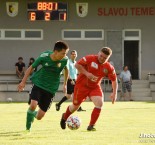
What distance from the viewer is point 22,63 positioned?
→ 110 feet

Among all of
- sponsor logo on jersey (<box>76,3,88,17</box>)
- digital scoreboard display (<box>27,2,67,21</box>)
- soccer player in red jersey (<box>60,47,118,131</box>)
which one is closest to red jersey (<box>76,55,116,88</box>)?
soccer player in red jersey (<box>60,47,118,131</box>)

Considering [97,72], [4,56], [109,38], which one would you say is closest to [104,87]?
[109,38]

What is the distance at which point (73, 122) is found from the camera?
40.8 feet

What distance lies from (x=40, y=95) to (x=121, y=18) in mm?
23682

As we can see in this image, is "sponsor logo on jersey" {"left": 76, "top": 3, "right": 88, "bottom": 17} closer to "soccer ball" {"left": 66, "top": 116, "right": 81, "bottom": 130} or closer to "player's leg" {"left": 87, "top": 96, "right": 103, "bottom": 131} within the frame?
"player's leg" {"left": 87, "top": 96, "right": 103, "bottom": 131}

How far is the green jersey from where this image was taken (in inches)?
480

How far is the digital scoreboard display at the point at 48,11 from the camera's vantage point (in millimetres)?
31703

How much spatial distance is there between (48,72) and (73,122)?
116cm

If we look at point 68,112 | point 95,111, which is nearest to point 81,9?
point 68,112

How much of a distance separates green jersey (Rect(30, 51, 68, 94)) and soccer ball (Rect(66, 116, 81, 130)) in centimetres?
69

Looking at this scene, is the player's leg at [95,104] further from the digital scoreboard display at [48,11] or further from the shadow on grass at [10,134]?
the digital scoreboard display at [48,11]

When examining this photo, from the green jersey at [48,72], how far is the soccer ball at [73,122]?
69 centimetres

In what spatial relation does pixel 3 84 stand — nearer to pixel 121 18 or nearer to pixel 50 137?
pixel 121 18

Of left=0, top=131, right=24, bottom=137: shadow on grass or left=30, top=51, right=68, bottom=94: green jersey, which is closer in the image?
left=0, top=131, right=24, bottom=137: shadow on grass
